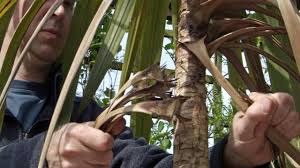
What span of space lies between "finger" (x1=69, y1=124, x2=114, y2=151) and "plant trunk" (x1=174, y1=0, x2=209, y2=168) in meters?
0.06

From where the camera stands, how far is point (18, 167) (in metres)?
0.75

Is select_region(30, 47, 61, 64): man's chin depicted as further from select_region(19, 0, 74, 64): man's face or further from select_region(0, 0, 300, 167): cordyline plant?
select_region(0, 0, 300, 167): cordyline plant

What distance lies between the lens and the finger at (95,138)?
21.9 inches

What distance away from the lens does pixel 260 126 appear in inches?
21.4

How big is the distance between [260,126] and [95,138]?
15cm

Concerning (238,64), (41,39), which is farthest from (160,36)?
(41,39)

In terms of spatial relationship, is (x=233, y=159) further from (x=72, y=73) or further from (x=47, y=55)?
(x=47, y=55)

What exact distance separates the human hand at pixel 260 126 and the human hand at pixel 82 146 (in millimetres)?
115

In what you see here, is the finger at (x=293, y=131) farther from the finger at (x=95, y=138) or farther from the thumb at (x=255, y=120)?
the finger at (x=95, y=138)

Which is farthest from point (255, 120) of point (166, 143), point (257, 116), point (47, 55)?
point (166, 143)

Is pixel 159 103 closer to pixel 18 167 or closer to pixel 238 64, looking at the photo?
pixel 238 64

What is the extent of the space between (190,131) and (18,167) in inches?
11.5

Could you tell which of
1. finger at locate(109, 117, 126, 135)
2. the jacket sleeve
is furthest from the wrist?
the jacket sleeve

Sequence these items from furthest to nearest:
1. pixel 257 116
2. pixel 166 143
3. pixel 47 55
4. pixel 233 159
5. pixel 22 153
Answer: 1. pixel 166 143
2. pixel 47 55
3. pixel 22 153
4. pixel 233 159
5. pixel 257 116
